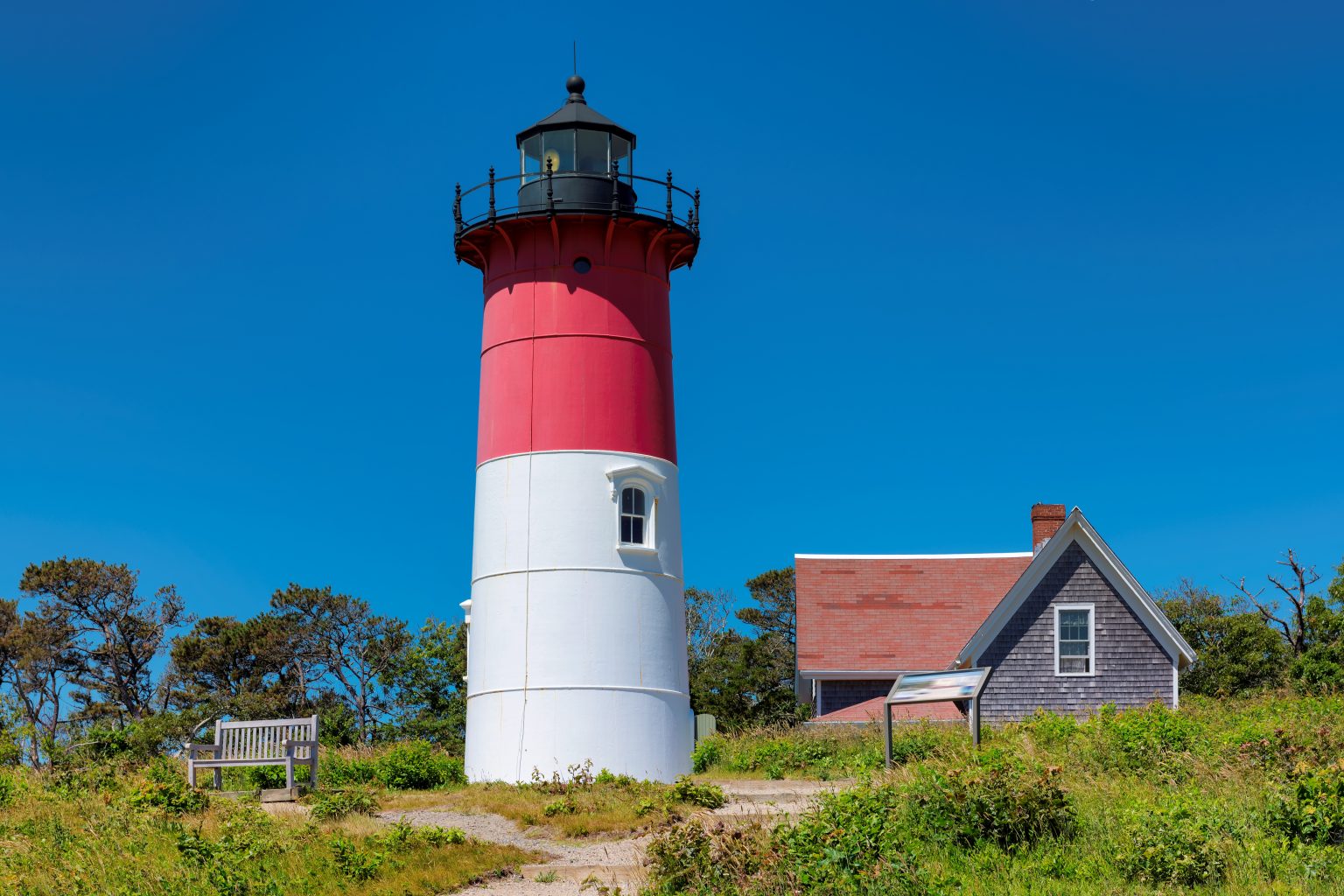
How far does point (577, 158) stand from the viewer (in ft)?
80.5

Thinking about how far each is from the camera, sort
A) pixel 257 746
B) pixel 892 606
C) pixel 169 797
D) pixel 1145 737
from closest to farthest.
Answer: pixel 169 797 < pixel 1145 737 < pixel 257 746 < pixel 892 606

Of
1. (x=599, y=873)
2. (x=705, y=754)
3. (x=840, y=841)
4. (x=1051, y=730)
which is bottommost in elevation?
(x=599, y=873)

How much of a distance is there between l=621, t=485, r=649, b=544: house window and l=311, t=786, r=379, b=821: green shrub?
608 cm

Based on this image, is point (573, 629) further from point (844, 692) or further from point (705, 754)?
point (844, 692)

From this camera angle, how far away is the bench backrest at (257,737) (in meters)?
20.5

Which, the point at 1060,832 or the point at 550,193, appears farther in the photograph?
the point at 550,193

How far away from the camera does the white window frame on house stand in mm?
23188

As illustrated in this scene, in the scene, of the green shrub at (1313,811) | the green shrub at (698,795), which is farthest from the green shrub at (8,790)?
the green shrub at (1313,811)

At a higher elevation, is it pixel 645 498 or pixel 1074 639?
pixel 645 498

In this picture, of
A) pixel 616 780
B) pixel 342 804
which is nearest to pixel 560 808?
pixel 342 804

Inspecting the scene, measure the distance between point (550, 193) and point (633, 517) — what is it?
5.15 m

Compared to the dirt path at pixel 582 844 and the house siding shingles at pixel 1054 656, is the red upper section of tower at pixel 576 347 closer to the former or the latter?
the dirt path at pixel 582 844

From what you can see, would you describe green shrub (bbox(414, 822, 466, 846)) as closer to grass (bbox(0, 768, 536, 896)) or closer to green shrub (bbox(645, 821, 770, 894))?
grass (bbox(0, 768, 536, 896))

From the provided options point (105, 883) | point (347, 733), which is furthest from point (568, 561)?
point (347, 733)
